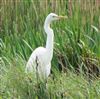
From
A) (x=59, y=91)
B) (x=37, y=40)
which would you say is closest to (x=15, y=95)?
(x=59, y=91)

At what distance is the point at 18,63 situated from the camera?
5004 millimetres

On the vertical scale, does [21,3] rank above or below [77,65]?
above

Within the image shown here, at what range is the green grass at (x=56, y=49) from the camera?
4535 mm

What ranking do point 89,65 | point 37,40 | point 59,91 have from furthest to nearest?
point 37,40, point 89,65, point 59,91

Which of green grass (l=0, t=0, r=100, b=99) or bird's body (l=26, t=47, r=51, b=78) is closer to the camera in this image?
green grass (l=0, t=0, r=100, b=99)

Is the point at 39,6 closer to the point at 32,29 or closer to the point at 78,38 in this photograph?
the point at 32,29

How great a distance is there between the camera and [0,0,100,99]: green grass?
4535 millimetres

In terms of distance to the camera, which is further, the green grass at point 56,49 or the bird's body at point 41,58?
the bird's body at point 41,58

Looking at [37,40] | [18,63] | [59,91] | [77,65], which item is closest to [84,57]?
[77,65]

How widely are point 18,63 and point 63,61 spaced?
55.0 inches

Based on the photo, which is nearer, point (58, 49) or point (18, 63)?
point (18, 63)

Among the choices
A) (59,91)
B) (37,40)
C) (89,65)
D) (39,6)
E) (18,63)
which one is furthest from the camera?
(39,6)

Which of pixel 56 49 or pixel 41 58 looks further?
pixel 56 49

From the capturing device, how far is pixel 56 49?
6.53 metres
